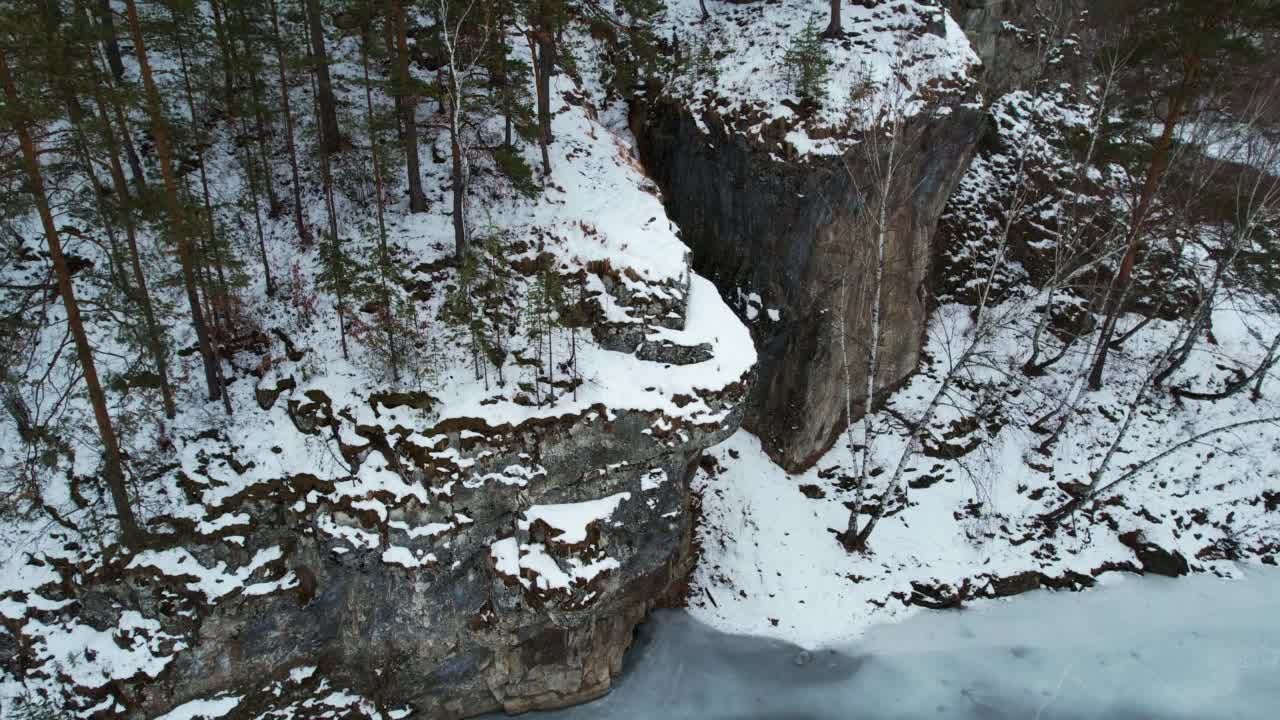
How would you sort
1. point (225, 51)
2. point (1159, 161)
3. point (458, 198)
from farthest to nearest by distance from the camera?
point (1159, 161)
point (225, 51)
point (458, 198)

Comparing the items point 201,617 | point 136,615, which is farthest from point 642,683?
point 136,615

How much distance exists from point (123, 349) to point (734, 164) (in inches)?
623

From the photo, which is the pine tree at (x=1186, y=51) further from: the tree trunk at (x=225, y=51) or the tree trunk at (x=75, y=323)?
the tree trunk at (x=225, y=51)

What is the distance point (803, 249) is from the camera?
18.0 meters

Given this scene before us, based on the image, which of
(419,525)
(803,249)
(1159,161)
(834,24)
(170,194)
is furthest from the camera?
(834,24)

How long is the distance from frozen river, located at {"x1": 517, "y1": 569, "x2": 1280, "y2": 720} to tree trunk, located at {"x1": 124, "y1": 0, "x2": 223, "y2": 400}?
10.2m

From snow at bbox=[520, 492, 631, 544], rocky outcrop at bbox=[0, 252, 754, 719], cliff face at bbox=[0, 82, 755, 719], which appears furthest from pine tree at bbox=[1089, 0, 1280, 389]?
snow at bbox=[520, 492, 631, 544]

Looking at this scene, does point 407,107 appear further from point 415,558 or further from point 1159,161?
point 1159,161

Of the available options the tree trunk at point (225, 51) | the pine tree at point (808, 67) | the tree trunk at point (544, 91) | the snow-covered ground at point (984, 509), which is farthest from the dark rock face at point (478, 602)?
the pine tree at point (808, 67)

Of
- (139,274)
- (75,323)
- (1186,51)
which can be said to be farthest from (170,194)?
(1186,51)

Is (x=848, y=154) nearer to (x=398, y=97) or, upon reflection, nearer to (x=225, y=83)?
(x=398, y=97)

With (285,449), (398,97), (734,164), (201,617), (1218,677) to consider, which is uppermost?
(398,97)

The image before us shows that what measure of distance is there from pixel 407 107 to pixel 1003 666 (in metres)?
19.1

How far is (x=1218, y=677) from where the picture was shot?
14.7 meters
